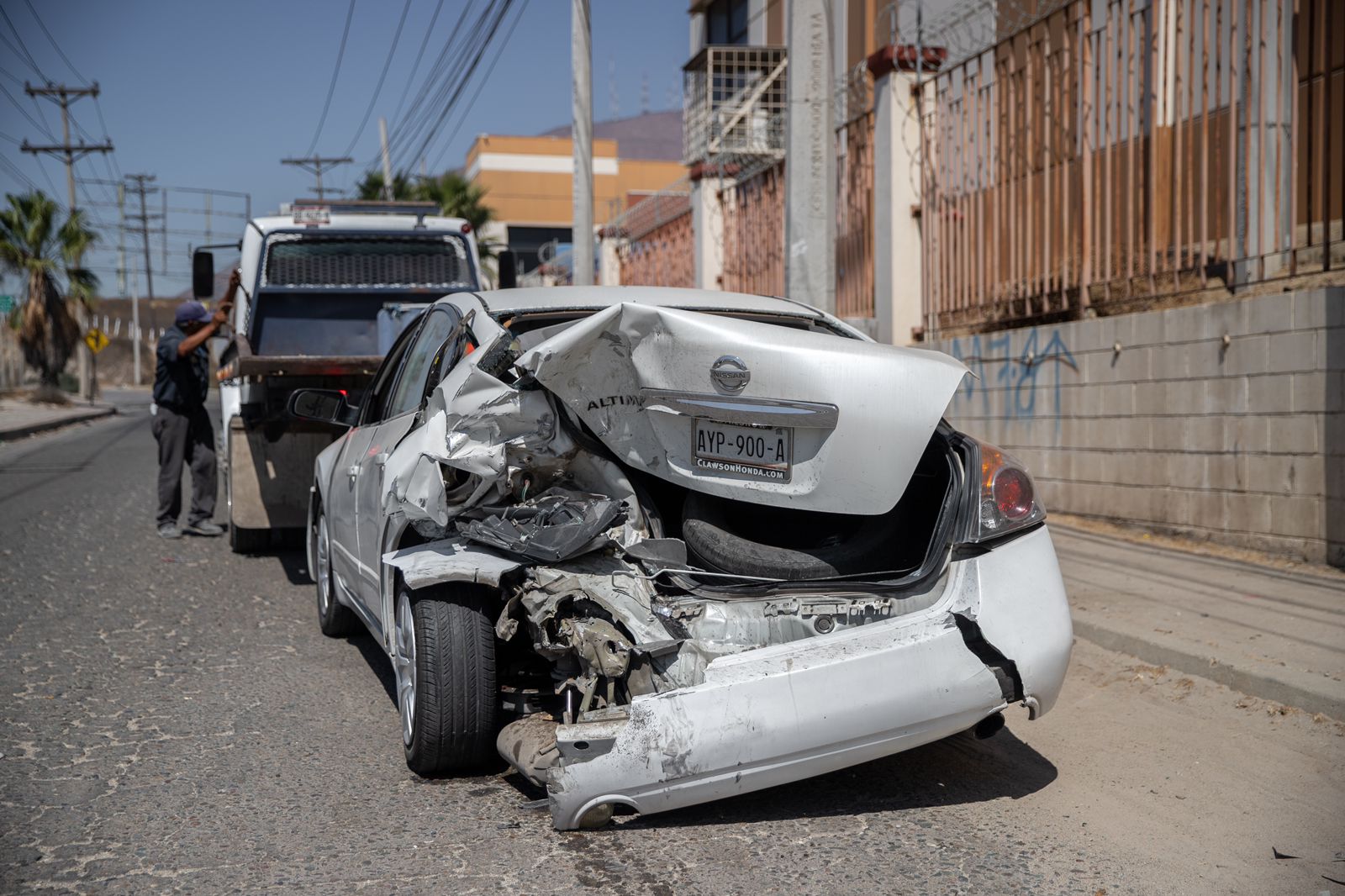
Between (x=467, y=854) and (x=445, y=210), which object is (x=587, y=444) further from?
(x=445, y=210)

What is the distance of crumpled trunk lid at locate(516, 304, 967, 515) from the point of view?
12.0ft

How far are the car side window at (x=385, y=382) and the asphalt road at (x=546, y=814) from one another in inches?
46.7

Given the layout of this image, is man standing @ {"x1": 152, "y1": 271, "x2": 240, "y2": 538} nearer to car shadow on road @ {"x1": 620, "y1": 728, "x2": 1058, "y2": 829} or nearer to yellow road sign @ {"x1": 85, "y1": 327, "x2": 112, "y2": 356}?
car shadow on road @ {"x1": 620, "y1": 728, "x2": 1058, "y2": 829}

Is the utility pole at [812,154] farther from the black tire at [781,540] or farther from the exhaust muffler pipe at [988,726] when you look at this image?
the exhaust muffler pipe at [988,726]

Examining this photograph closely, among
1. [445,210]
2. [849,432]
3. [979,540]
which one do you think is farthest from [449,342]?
[445,210]

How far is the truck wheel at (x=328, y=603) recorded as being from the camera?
620cm

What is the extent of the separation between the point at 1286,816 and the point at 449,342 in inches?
131

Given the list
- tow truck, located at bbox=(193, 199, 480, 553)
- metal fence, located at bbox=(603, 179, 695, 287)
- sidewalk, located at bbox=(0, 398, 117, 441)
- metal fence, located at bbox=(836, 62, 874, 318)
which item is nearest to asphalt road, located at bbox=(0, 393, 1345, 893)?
tow truck, located at bbox=(193, 199, 480, 553)

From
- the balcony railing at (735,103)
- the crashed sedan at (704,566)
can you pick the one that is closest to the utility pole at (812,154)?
the crashed sedan at (704,566)

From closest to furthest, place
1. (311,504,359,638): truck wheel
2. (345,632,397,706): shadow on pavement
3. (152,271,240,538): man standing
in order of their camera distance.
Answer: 1. (345,632,397,706): shadow on pavement
2. (311,504,359,638): truck wheel
3. (152,271,240,538): man standing

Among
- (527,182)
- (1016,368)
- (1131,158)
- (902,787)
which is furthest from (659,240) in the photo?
(527,182)

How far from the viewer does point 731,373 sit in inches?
144

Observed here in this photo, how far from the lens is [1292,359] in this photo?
7.29 meters

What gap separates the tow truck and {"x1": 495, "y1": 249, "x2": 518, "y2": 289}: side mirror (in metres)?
0.84
